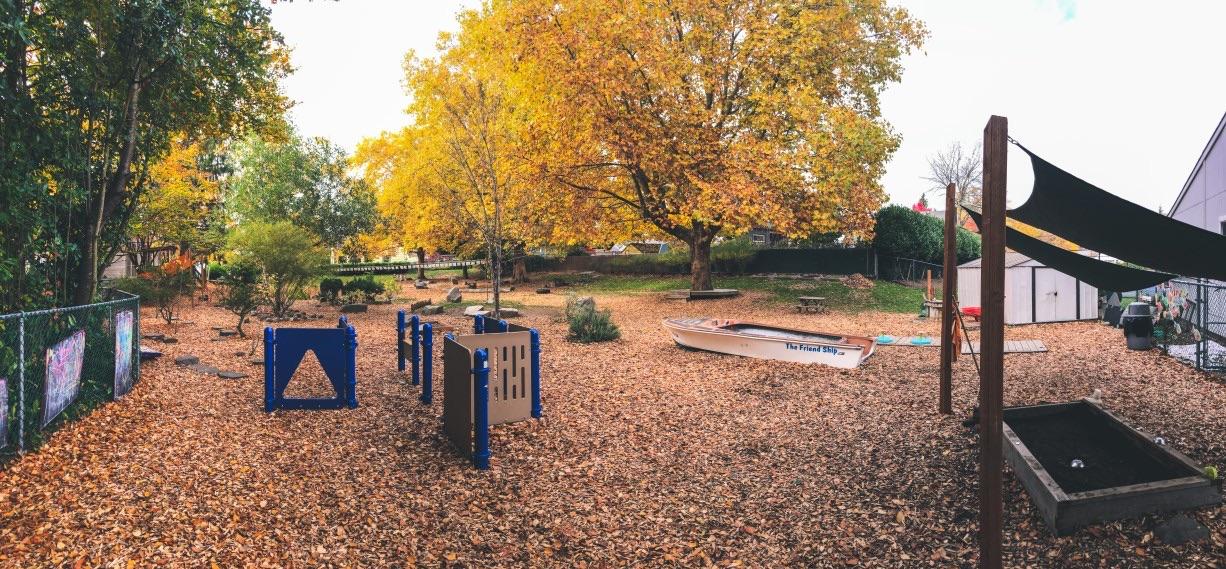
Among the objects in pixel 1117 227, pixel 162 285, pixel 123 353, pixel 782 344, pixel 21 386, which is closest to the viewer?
pixel 21 386

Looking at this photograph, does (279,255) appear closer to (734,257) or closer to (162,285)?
(162,285)

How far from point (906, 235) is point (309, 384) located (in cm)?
2289

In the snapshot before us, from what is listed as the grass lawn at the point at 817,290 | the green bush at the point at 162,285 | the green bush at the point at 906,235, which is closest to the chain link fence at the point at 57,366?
the green bush at the point at 162,285

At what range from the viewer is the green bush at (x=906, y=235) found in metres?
25.1

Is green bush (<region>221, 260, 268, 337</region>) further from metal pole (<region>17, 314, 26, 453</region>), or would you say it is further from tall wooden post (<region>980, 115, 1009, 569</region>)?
tall wooden post (<region>980, 115, 1009, 569</region>)

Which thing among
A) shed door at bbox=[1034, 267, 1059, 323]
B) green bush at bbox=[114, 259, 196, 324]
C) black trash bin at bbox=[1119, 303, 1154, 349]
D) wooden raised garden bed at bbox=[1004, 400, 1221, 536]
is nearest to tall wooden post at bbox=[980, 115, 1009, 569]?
wooden raised garden bed at bbox=[1004, 400, 1221, 536]

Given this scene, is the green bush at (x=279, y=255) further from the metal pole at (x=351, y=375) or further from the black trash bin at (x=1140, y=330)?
the black trash bin at (x=1140, y=330)

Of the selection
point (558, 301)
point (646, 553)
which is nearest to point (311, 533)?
point (646, 553)

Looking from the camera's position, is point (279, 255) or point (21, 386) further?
point (279, 255)

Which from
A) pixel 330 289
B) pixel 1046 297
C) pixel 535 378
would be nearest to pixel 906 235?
pixel 1046 297

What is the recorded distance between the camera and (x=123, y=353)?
7203 mm

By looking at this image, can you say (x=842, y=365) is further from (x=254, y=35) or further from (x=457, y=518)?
(x=254, y=35)

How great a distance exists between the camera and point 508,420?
6914 millimetres

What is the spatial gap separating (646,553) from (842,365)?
240 inches
